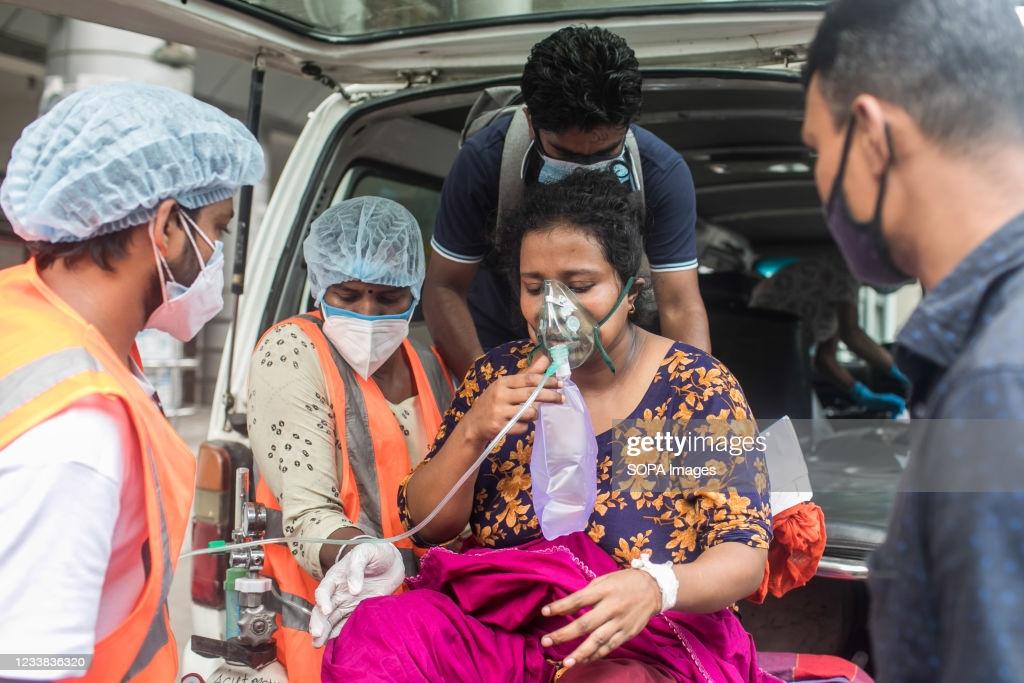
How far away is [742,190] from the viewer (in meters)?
5.30

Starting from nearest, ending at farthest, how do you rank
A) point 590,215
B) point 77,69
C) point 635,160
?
point 590,215, point 635,160, point 77,69

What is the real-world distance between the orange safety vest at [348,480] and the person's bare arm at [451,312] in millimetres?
276

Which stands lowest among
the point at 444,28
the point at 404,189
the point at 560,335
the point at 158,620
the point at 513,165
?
the point at 158,620

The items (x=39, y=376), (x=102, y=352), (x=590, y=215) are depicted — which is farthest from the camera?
(x=590, y=215)

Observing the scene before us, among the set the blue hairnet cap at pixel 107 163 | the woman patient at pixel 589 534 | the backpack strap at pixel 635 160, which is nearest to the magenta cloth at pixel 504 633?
the woman patient at pixel 589 534

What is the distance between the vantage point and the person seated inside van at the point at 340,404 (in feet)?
7.18

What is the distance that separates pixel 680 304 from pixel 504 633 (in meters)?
1.09

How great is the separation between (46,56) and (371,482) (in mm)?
5074

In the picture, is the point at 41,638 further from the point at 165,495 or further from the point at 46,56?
the point at 46,56

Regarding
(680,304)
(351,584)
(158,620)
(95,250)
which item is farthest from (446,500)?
(680,304)

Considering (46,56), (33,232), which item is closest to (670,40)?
(33,232)

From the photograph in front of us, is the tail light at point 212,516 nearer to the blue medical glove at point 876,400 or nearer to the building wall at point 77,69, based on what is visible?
the building wall at point 77,69

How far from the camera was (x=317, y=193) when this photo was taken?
9.89 feet

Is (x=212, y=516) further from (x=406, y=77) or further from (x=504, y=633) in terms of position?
(x=406, y=77)
